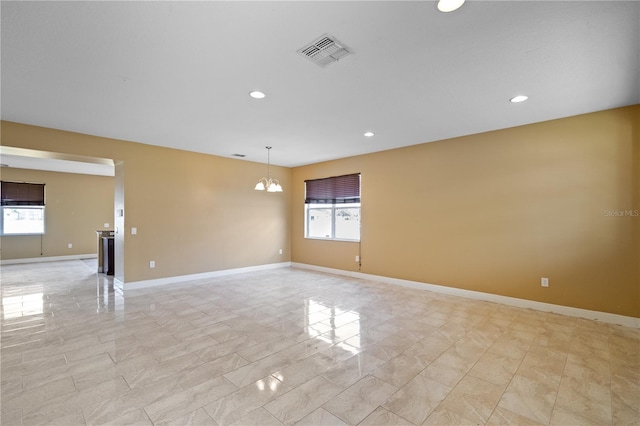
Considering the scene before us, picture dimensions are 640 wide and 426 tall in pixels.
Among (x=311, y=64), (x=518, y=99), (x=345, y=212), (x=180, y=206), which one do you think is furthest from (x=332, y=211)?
(x=311, y=64)

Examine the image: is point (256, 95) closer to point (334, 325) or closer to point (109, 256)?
point (334, 325)

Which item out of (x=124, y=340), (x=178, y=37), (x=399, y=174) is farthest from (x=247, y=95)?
(x=399, y=174)

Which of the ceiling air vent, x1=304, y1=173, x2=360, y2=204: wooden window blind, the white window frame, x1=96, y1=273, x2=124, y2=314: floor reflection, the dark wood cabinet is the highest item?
the ceiling air vent

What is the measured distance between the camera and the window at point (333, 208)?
6332mm

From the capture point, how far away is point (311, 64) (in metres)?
2.54

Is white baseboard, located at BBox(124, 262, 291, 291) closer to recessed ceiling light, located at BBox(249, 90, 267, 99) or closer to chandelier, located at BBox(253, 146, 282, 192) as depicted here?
chandelier, located at BBox(253, 146, 282, 192)

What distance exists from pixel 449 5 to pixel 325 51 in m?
0.94

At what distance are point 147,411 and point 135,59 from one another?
277 cm

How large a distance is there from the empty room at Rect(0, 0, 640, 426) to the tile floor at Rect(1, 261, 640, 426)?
0.02 m

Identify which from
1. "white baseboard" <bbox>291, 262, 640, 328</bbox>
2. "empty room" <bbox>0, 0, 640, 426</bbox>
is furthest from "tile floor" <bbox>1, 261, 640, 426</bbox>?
"white baseboard" <bbox>291, 262, 640, 328</bbox>

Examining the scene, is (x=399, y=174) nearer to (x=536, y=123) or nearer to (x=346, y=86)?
(x=536, y=123)

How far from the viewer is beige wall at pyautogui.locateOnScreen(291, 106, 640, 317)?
3.48 metres

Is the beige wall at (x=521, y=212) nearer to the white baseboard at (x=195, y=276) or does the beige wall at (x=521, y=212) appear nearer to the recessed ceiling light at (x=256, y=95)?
the white baseboard at (x=195, y=276)

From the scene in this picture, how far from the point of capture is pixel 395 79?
280 cm
